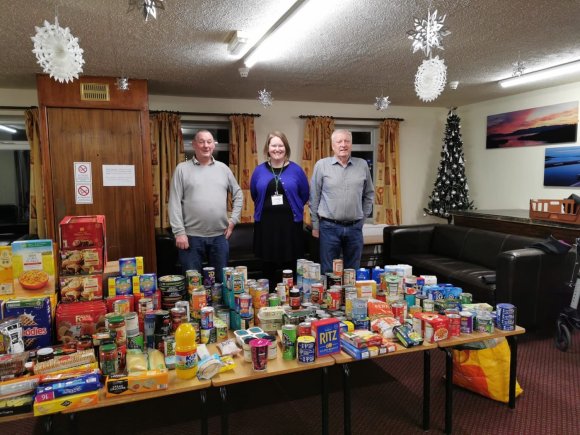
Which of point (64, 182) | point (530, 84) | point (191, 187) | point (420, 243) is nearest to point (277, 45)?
point (191, 187)

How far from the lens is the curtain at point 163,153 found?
5.52 m

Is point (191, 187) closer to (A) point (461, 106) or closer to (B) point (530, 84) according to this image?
(B) point (530, 84)

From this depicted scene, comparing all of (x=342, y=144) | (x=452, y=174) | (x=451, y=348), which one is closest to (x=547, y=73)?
(x=452, y=174)

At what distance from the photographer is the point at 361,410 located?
8.10 ft

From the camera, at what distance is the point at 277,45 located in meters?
3.43

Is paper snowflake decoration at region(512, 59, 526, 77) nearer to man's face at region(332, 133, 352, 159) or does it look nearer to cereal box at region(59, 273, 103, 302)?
man's face at region(332, 133, 352, 159)

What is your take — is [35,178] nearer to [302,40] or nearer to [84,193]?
[84,193]

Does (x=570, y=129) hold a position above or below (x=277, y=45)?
below

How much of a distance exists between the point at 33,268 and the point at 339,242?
7.45 ft

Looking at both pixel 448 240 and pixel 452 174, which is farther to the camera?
pixel 452 174

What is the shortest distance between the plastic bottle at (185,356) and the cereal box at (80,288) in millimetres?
702

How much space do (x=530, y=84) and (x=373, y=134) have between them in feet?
7.89

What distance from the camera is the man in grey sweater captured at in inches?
126

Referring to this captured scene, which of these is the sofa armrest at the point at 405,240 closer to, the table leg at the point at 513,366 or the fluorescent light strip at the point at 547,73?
the fluorescent light strip at the point at 547,73
